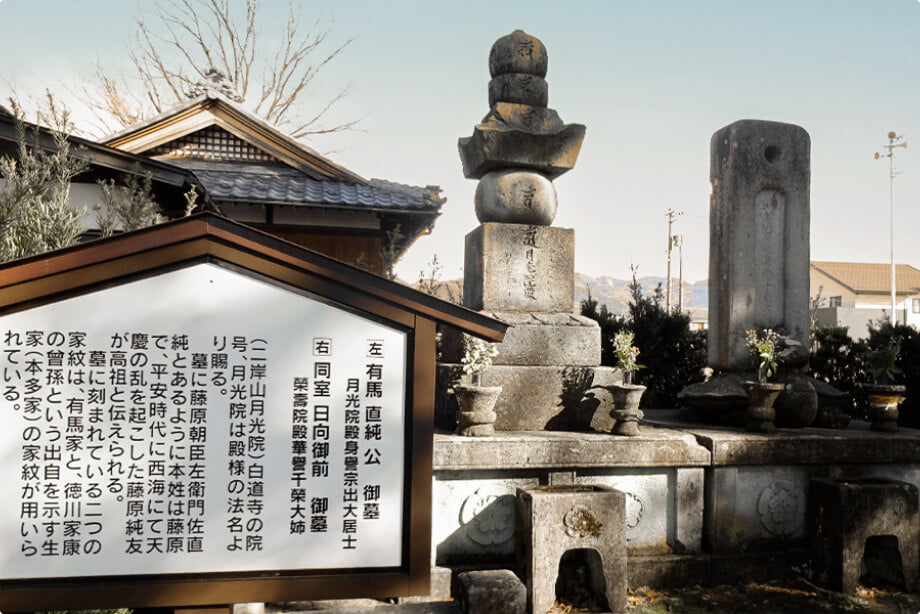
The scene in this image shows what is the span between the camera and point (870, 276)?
46.1m

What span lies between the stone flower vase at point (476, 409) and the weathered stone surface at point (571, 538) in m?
0.69

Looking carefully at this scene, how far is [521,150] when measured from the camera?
620 cm

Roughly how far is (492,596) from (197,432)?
61.3 inches

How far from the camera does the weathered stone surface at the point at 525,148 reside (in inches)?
242

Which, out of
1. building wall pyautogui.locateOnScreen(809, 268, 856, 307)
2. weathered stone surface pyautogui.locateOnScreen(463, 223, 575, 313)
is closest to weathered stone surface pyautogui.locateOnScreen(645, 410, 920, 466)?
weathered stone surface pyautogui.locateOnScreen(463, 223, 575, 313)

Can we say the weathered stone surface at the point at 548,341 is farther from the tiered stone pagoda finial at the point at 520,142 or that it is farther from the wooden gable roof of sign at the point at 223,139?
the wooden gable roof of sign at the point at 223,139

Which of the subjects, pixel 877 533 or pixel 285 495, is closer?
pixel 285 495

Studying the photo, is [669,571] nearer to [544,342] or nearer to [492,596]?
[544,342]

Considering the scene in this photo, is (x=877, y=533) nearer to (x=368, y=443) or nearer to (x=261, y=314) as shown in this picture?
(x=368, y=443)

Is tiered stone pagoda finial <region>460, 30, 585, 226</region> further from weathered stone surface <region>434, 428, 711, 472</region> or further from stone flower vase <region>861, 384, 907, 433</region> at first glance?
stone flower vase <region>861, 384, 907, 433</region>

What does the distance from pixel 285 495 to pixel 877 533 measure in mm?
4582

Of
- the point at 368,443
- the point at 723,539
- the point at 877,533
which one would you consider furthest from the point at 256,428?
the point at 877,533

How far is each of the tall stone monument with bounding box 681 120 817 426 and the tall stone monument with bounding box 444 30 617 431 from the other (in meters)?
1.55

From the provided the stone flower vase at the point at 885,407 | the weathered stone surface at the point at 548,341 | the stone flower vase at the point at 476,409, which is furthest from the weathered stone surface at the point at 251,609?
the stone flower vase at the point at 885,407
